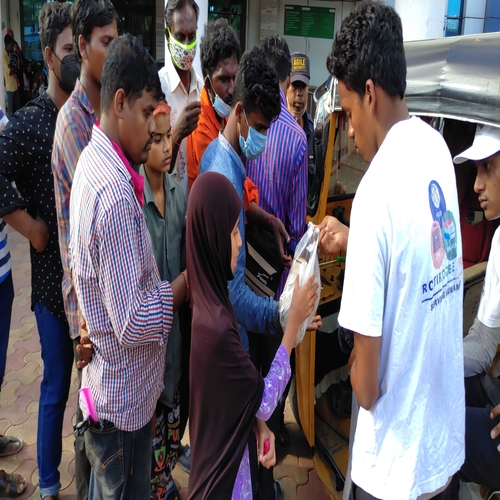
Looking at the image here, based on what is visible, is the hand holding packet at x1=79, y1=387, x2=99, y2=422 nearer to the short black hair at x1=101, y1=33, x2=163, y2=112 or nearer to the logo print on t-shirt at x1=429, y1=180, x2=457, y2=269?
the short black hair at x1=101, y1=33, x2=163, y2=112

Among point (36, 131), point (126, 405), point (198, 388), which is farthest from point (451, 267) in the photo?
point (36, 131)

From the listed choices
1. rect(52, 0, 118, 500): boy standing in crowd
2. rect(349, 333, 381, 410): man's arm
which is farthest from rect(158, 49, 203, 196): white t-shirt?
rect(349, 333, 381, 410): man's arm

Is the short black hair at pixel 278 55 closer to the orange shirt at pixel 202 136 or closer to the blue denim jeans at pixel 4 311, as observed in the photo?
the orange shirt at pixel 202 136

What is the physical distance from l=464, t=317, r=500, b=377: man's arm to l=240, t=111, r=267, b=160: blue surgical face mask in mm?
1202

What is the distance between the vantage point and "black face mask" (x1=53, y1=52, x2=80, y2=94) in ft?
7.27

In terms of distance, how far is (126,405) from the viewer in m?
1.67

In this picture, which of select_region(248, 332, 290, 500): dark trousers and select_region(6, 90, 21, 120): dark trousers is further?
select_region(6, 90, 21, 120): dark trousers

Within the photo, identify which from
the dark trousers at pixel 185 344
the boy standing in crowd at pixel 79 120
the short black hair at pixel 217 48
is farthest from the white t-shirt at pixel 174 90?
the dark trousers at pixel 185 344

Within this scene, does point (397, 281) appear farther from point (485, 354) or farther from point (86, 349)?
point (485, 354)

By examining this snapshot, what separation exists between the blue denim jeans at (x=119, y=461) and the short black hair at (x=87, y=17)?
148 cm

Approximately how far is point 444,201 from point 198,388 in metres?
0.85

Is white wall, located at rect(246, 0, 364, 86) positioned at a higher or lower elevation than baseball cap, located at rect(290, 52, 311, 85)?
higher

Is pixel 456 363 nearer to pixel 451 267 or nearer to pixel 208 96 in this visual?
pixel 451 267

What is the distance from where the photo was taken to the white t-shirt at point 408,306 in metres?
1.26
